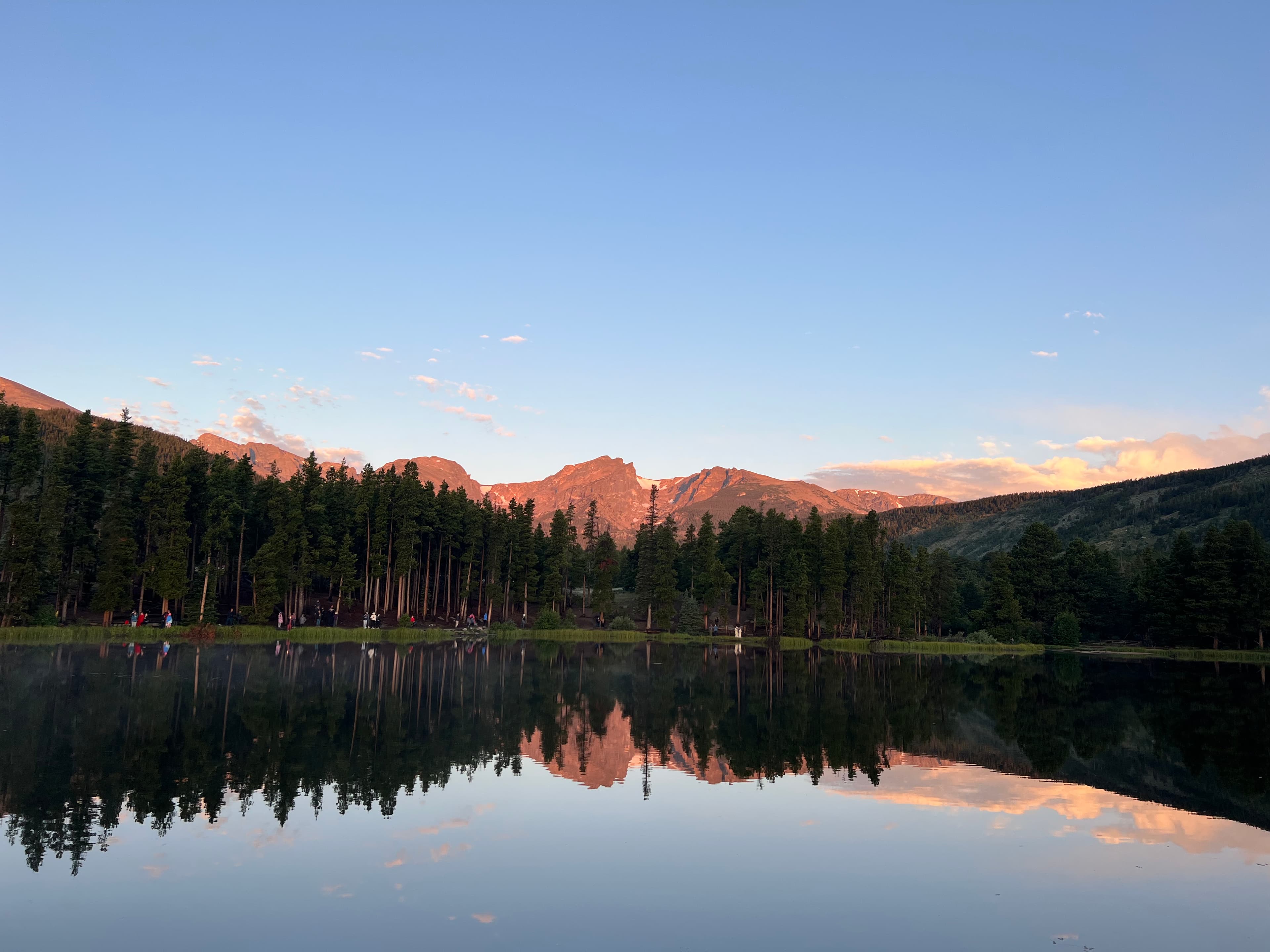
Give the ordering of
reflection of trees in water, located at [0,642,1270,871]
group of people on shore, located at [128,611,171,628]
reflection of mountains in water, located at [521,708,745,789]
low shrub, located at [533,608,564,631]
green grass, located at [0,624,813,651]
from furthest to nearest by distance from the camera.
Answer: low shrub, located at [533,608,564,631]
group of people on shore, located at [128,611,171,628]
green grass, located at [0,624,813,651]
reflection of mountains in water, located at [521,708,745,789]
reflection of trees in water, located at [0,642,1270,871]

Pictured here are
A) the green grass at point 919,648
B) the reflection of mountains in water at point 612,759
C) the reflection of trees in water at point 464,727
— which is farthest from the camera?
the green grass at point 919,648

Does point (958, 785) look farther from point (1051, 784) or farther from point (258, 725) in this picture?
point (258, 725)

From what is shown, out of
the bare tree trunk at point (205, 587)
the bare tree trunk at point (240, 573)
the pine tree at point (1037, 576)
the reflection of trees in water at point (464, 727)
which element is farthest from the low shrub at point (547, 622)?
the pine tree at point (1037, 576)

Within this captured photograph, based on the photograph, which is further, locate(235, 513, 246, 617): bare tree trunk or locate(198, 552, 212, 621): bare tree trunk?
locate(235, 513, 246, 617): bare tree trunk

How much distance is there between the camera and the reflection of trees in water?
21422 millimetres

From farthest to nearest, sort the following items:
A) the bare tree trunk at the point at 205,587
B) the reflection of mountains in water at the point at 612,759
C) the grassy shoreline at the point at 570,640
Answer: the bare tree trunk at the point at 205,587, the grassy shoreline at the point at 570,640, the reflection of mountains in water at the point at 612,759

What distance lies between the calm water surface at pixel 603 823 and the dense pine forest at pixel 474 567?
148ft

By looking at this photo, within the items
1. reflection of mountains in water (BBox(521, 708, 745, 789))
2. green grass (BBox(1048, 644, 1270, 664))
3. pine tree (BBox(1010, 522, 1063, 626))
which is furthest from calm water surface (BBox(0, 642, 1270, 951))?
pine tree (BBox(1010, 522, 1063, 626))

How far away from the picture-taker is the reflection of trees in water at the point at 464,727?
21422mm

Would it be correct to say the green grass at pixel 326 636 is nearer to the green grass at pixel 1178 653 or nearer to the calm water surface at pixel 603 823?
the calm water surface at pixel 603 823

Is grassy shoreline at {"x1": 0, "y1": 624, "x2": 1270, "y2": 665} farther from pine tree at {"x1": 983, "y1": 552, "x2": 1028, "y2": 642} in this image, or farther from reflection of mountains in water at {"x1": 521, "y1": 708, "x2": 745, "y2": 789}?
reflection of mountains in water at {"x1": 521, "y1": 708, "x2": 745, "y2": 789}

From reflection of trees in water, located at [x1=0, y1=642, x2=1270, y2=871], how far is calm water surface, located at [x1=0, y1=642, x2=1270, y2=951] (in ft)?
0.62

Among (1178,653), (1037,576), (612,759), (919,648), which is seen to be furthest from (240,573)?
(1178,653)

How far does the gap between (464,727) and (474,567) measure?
92820 millimetres
